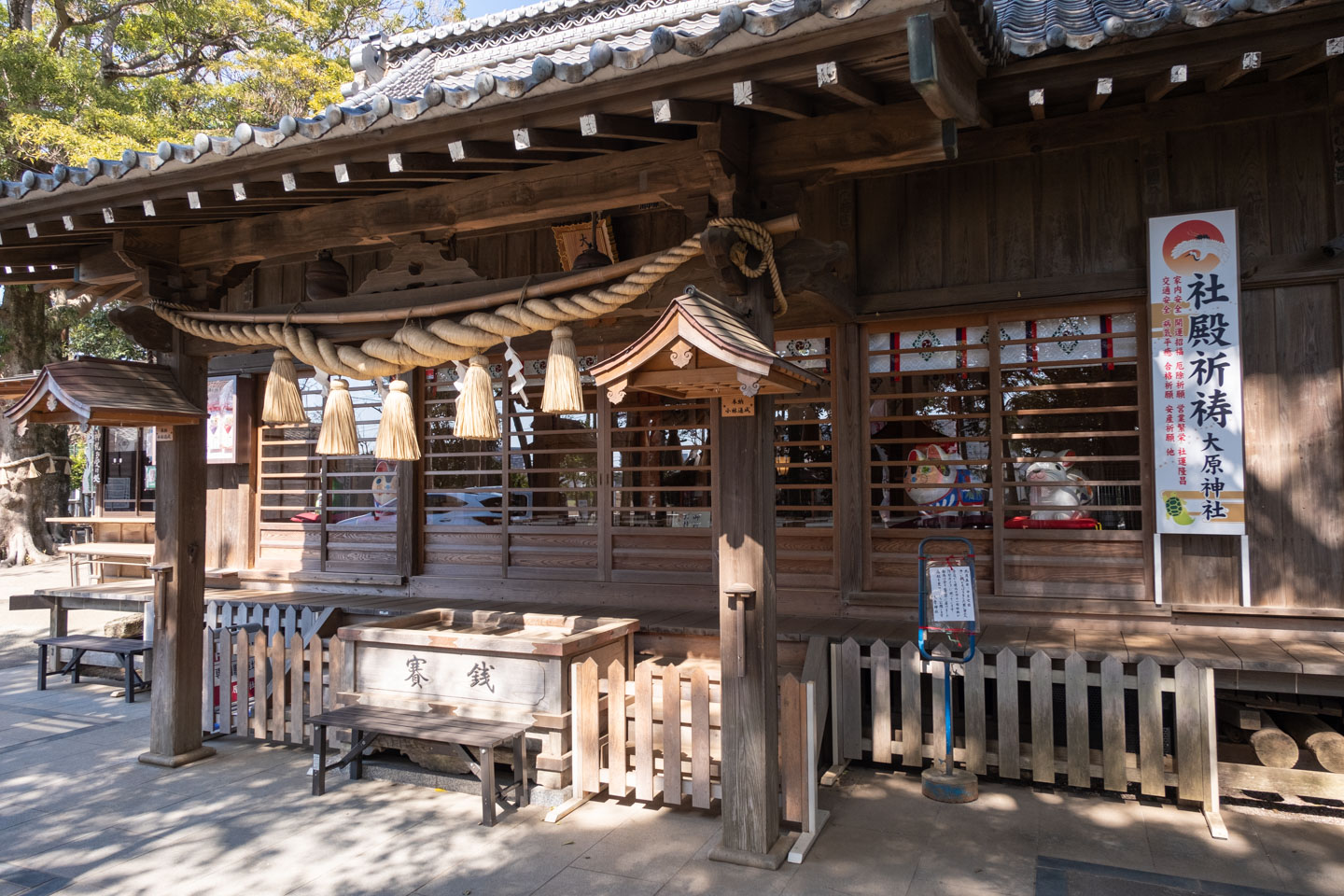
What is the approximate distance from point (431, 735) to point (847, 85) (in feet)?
13.8

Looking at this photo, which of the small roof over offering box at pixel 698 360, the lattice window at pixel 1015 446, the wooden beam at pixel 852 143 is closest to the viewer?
the small roof over offering box at pixel 698 360

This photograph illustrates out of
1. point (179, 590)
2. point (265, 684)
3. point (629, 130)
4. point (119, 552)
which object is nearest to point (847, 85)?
point (629, 130)

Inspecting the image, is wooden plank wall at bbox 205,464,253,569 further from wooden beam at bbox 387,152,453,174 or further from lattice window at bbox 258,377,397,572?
wooden beam at bbox 387,152,453,174

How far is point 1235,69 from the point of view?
14.2ft

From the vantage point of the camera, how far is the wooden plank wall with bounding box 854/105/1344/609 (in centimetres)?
550

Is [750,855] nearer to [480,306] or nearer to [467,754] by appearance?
[467,754]

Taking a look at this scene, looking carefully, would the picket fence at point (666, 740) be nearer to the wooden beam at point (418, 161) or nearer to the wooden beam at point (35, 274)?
→ the wooden beam at point (418, 161)

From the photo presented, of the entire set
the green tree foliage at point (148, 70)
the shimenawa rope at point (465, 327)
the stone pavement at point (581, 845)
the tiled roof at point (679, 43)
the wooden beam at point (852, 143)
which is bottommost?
the stone pavement at point (581, 845)

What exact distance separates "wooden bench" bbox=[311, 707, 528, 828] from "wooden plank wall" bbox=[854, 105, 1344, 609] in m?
4.40

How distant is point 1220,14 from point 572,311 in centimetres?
346

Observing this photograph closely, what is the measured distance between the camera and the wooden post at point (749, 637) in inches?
168

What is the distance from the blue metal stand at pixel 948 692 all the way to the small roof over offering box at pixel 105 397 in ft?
17.3

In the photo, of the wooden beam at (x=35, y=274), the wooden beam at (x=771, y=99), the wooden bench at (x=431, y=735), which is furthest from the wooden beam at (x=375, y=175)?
the wooden beam at (x=35, y=274)

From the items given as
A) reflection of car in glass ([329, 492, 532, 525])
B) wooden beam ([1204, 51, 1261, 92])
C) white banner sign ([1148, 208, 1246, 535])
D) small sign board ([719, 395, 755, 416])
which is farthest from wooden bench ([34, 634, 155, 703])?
wooden beam ([1204, 51, 1261, 92])
